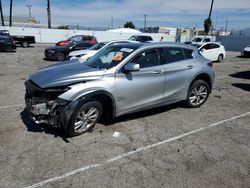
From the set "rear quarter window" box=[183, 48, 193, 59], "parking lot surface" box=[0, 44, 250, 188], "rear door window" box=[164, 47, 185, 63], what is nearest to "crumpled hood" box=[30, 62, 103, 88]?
"parking lot surface" box=[0, 44, 250, 188]

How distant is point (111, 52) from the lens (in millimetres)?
5082

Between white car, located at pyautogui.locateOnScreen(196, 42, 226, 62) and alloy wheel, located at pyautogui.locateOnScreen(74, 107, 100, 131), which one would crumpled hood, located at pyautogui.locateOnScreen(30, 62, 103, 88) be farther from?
white car, located at pyautogui.locateOnScreen(196, 42, 226, 62)

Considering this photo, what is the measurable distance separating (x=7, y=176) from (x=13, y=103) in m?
3.33

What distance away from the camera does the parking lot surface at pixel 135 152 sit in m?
3.14

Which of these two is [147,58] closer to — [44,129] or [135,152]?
[135,152]

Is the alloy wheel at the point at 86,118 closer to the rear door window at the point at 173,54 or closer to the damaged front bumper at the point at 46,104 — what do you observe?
the damaged front bumper at the point at 46,104

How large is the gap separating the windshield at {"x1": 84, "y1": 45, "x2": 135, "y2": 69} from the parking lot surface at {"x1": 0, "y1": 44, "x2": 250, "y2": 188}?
1246 mm

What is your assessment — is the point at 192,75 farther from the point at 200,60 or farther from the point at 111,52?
the point at 111,52

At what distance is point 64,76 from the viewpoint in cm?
407

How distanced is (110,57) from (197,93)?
8.56ft

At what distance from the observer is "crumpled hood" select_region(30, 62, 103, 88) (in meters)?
3.97

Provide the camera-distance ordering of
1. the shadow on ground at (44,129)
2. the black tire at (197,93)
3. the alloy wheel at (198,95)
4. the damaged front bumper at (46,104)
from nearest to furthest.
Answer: the damaged front bumper at (46,104) → the shadow on ground at (44,129) → the black tire at (197,93) → the alloy wheel at (198,95)

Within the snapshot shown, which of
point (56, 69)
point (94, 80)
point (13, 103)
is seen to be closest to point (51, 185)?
point (94, 80)

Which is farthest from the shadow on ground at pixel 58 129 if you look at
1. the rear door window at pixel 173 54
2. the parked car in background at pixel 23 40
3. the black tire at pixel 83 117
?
the parked car in background at pixel 23 40
